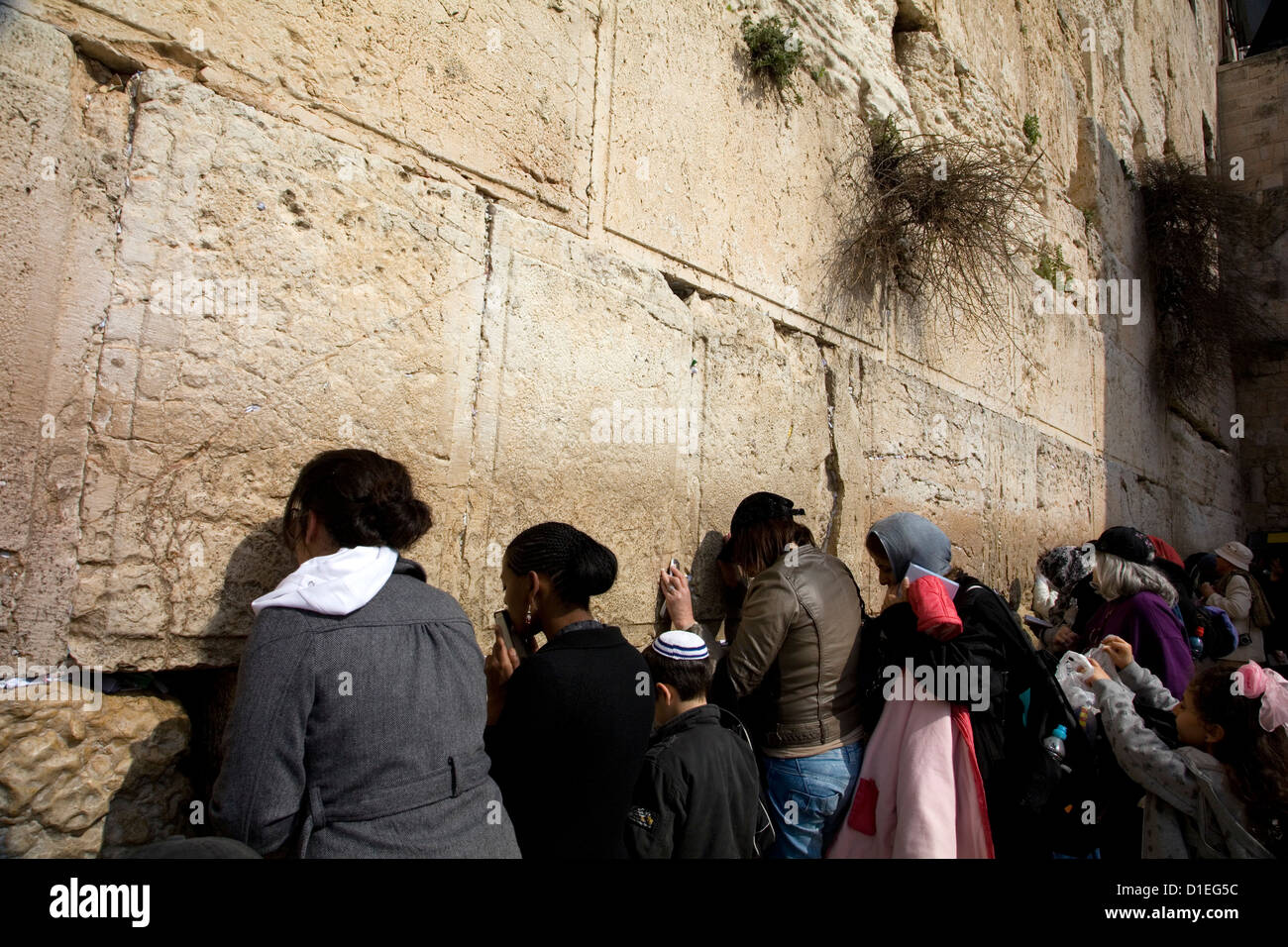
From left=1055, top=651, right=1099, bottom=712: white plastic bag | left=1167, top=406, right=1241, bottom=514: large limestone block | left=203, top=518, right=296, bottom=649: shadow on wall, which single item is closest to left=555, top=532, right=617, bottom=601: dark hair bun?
left=203, top=518, right=296, bottom=649: shadow on wall

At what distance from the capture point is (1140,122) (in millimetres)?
7762

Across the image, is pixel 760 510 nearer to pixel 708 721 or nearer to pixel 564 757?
pixel 708 721

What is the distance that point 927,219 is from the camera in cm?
407

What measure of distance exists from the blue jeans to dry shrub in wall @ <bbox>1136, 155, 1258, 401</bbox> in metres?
7.89

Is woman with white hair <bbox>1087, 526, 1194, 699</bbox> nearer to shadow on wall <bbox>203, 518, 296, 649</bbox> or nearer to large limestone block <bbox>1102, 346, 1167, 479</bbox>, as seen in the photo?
shadow on wall <bbox>203, 518, 296, 649</bbox>

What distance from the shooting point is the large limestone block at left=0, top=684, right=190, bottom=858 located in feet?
4.57

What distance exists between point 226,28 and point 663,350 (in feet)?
4.81

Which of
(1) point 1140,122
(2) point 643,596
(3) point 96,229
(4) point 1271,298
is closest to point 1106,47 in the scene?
(1) point 1140,122

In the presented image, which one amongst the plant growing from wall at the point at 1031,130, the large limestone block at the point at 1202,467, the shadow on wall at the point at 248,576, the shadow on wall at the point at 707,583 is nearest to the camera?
the shadow on wall at the point at 248,576

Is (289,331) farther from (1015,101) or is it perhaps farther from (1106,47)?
(1106,47)

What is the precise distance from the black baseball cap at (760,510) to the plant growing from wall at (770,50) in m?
1.78

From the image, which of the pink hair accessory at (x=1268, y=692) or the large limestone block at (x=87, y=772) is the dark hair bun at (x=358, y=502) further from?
the pink hair accessory at (x=1268, y=692)

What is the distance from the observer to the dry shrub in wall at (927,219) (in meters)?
3.77

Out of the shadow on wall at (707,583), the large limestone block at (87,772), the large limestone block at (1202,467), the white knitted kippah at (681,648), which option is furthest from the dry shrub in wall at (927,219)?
the large limestone block at (1202,467)
